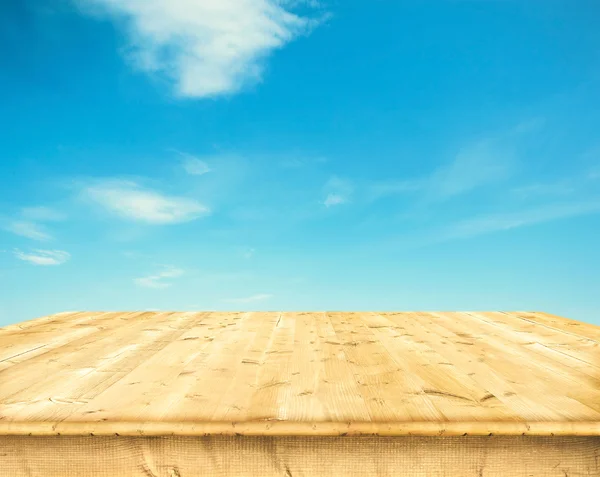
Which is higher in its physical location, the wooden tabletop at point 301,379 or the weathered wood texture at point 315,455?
the wooden tabletop at point 301,379

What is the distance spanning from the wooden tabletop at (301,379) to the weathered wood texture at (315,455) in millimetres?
44

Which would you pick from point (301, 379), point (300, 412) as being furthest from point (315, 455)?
point (301, 379)

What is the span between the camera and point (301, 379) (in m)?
1.69

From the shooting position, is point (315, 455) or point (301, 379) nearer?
point (315, 455)

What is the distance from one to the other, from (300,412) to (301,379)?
0.32 metres

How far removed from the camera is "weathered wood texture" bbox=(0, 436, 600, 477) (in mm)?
1310

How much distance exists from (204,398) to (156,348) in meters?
0.87

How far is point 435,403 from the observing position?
1.46 metres

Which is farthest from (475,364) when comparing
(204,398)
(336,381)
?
(204,398)

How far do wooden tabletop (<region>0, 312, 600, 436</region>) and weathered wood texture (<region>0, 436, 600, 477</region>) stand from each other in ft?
0.15

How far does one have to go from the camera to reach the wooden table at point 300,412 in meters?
1.31

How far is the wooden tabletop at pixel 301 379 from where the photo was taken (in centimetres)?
132

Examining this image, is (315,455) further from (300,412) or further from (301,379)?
(301,379)

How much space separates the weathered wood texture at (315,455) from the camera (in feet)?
4.30
